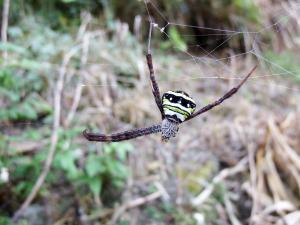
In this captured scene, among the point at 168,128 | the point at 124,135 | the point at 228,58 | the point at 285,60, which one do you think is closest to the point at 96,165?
the point at 124,135

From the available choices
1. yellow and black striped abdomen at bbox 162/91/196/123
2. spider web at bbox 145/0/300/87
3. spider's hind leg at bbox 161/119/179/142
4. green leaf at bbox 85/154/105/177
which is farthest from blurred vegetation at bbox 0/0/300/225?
yellow and black striped abdomen at bbox 162/91/196/123

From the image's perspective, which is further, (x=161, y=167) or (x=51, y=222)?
(x=161, y=167)

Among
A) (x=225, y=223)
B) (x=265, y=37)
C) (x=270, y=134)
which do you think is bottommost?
(x=225, y=223)

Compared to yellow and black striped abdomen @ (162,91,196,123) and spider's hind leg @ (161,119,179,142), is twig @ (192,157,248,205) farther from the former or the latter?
yellow and black striped abdomen @ (162,91,196,123)

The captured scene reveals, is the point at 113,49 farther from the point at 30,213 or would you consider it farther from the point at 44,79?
the point at 30,213

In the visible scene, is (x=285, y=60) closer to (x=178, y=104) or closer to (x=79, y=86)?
(x=79, y=86)

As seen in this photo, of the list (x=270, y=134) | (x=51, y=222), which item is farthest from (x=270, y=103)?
(x=51, y=222)

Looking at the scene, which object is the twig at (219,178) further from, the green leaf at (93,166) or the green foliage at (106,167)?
the green leaf at (93,166)
